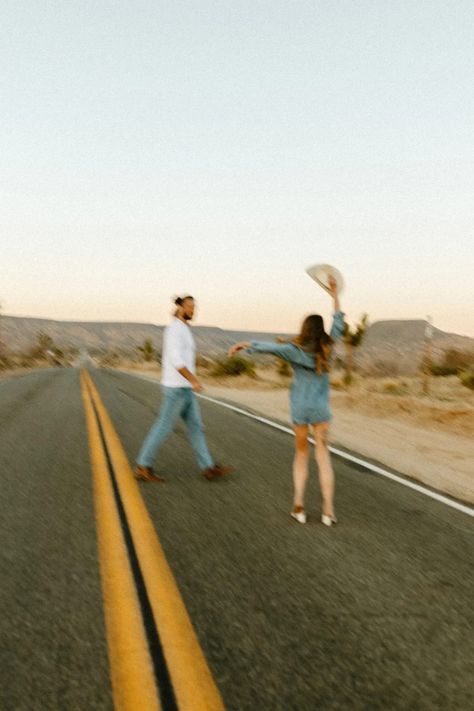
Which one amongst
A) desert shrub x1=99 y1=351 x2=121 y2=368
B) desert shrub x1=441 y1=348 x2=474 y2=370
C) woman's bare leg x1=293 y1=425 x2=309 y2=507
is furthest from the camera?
desert shrub x1=99 y1=351 x2=121 y2=368

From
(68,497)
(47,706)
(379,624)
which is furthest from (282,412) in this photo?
(47,706)

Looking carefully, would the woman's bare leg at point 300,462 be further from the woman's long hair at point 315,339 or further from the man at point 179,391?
the man at point 179,391

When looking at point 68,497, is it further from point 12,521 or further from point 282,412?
point 282,412

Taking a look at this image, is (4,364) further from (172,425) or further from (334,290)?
(334,290)

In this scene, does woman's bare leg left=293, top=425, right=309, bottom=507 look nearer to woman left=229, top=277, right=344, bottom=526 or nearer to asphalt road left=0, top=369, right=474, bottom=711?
woman left=229, top=277, right=344, bottom=526

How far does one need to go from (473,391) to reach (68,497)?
80.2ft

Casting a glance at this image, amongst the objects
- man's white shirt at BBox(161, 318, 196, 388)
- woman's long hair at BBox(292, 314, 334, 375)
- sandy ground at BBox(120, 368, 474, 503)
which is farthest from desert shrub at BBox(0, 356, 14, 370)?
woman's long hair at BBox(292, 314, 334, 375)

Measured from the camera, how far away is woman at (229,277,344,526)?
552 cm

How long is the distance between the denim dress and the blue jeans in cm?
171

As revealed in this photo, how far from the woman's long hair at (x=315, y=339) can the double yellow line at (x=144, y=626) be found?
1.95 m

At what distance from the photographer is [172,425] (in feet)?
23.3

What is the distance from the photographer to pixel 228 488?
684 centimetres

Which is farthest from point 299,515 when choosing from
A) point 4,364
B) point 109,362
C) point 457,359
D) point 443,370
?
point 109,362

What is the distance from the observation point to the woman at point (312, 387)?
5.52 m
